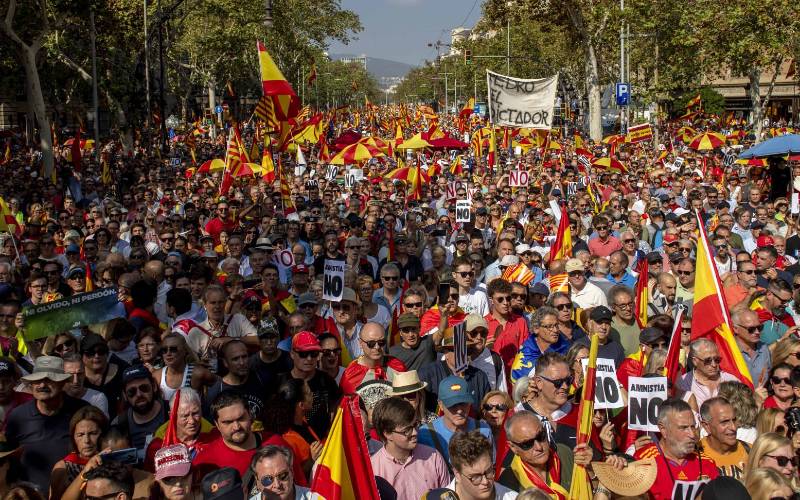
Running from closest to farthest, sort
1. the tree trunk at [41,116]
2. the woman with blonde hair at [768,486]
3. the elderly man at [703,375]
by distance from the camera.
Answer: the woman with blonde hair at [768,486] < the elderly man at [703,375] < the tree trunk at [41,116]

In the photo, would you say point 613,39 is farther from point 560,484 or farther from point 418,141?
point 560,484

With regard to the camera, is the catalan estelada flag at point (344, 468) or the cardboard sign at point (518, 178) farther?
the cardboard sign at point (518, 178)

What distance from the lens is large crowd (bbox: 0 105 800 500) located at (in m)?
4.50

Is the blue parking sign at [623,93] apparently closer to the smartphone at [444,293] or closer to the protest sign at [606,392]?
the smartphone at [444,293]

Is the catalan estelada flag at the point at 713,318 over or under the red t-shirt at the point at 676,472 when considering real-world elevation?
over

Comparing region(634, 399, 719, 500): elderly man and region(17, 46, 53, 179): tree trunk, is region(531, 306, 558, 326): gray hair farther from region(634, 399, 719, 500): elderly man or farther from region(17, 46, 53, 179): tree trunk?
region(17, 46, 53, 179): tree trunk

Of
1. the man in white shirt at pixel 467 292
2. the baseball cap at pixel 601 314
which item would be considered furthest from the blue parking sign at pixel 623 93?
the baseball cap at pixel 601 314

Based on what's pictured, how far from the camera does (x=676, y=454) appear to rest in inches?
179

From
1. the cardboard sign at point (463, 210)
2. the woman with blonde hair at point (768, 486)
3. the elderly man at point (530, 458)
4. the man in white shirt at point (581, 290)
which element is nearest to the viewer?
the woman with blonde hair at point (768, 486)

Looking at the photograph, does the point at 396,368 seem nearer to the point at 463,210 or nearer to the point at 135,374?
the point at 135,374

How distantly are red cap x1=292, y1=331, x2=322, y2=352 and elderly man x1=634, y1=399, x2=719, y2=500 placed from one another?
6.93 ft

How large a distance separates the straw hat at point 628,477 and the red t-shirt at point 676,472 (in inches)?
1.8

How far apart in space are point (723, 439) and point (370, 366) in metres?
2.24

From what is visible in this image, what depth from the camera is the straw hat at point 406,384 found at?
5207 millimetres
